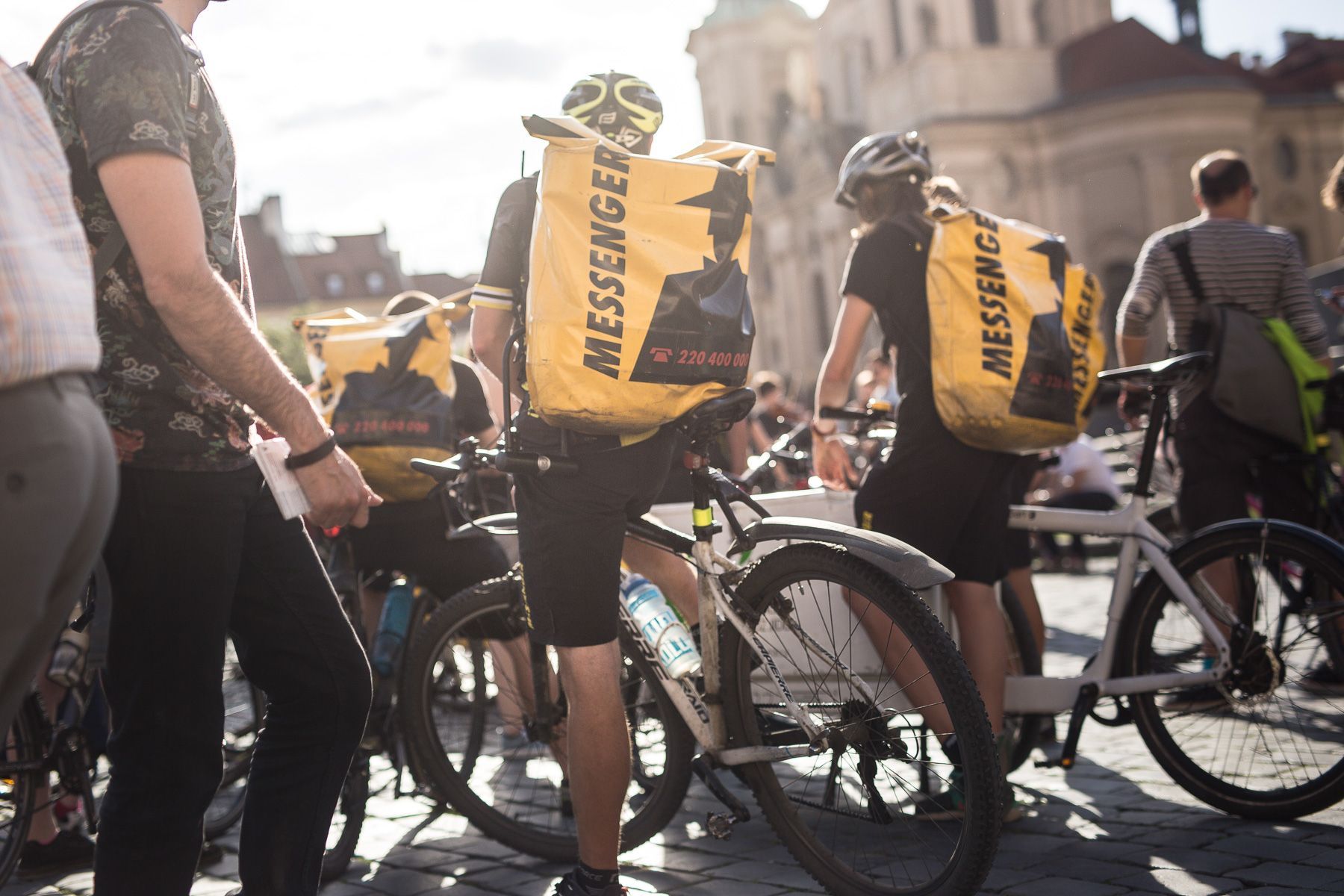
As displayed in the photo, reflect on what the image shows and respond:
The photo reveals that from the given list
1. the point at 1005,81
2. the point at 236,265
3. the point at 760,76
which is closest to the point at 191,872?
the point at 236,265

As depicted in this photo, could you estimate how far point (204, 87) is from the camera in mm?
2541

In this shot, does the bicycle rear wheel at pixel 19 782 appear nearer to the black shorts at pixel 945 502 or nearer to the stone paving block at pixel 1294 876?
the black shorts at pixel 945 502

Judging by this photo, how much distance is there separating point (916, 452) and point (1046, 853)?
3.88 feet

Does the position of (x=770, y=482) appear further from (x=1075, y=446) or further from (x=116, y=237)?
(x=1075, y=446)

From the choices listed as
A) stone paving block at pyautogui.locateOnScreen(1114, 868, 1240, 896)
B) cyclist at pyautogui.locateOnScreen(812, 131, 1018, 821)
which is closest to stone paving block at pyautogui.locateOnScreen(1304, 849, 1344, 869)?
stone paving block at pyautogui.locateOnScreen(1114, 868, 1240, 896)

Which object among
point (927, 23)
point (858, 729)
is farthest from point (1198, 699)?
point (927, 23)

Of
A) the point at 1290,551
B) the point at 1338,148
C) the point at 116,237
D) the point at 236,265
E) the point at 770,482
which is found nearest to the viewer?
the point at 116,237

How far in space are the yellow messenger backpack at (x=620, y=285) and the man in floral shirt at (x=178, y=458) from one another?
23.6 inches

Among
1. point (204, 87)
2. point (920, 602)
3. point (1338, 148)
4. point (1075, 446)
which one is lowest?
point (1075, 446)

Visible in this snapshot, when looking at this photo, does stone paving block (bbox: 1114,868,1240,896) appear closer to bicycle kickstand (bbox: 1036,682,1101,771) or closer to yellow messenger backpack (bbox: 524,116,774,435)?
bicycle kickstand (bbox: 1036,682,1101,771)

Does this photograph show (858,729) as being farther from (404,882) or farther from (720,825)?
(404,882)

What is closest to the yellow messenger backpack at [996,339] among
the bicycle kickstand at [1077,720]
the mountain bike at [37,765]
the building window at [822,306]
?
the bicycle kickstand at [1077,720]

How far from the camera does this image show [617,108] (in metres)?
3.60

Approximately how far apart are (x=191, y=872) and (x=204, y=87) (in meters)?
1.39
